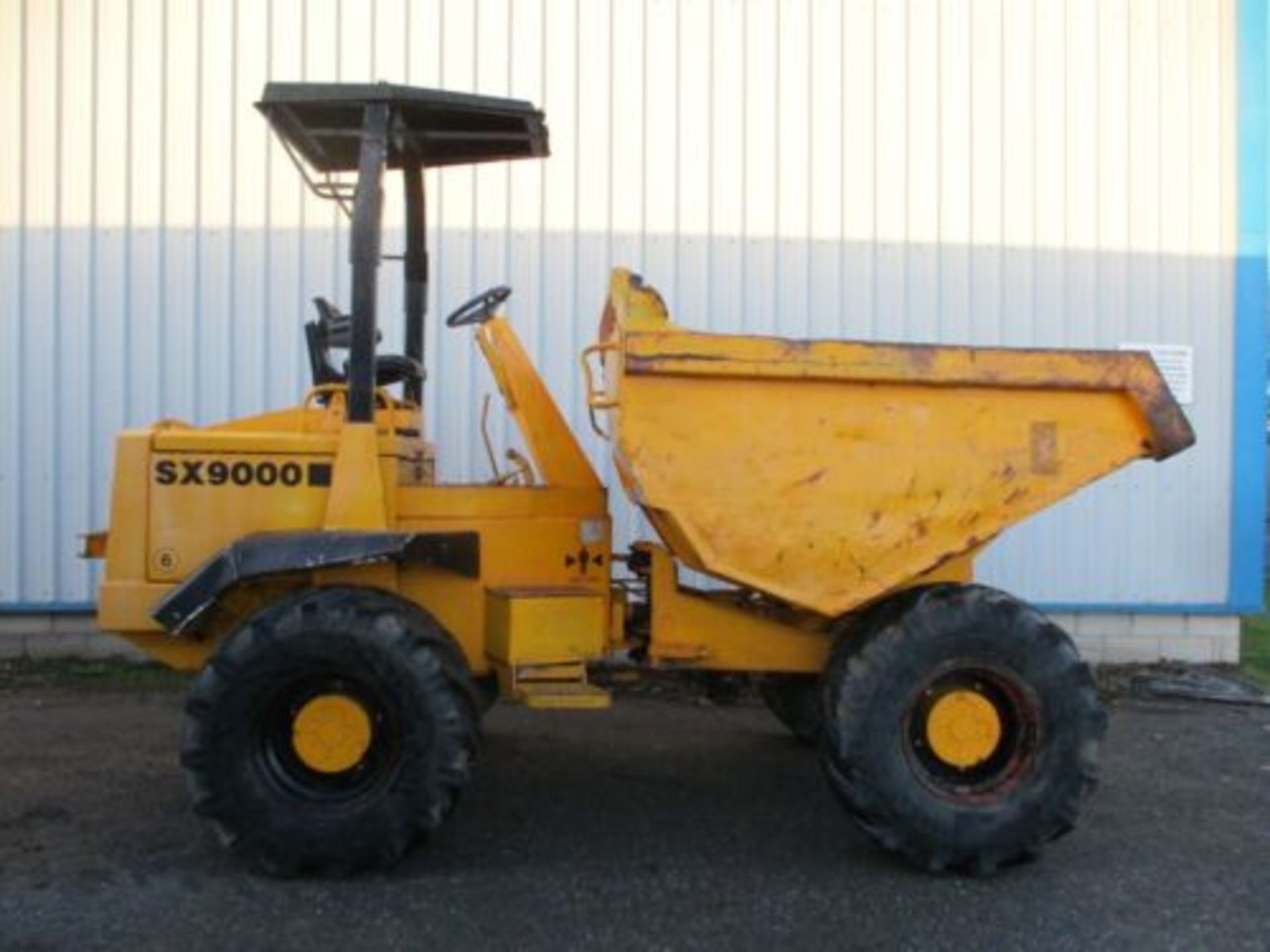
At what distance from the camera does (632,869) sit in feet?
15.4

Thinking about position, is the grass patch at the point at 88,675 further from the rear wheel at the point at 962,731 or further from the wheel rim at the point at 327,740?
the rear wheel at the point at 962,731

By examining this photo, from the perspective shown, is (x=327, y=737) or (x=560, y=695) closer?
(x=327, y=737)

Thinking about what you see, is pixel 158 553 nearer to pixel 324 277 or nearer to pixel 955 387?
pixel 955 387

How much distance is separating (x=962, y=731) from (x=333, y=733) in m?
2.26

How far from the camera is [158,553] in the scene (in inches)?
192

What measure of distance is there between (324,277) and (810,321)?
3161 mm

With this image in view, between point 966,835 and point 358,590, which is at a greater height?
point 358,590

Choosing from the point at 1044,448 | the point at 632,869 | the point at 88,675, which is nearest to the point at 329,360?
the point at 632,869

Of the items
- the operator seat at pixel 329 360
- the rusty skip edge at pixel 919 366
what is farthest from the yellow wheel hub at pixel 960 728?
the operator seat at pixel 329 360

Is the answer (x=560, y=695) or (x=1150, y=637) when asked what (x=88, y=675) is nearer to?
(x=560, y=695)

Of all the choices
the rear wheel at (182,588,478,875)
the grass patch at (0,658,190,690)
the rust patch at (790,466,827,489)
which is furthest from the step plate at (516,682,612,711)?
the grass patch at (0,658,190,690)

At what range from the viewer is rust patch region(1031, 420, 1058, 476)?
472cm

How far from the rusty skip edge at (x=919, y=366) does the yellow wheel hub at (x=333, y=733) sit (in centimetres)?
155

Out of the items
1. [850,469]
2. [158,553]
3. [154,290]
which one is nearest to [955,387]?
[850,469]
